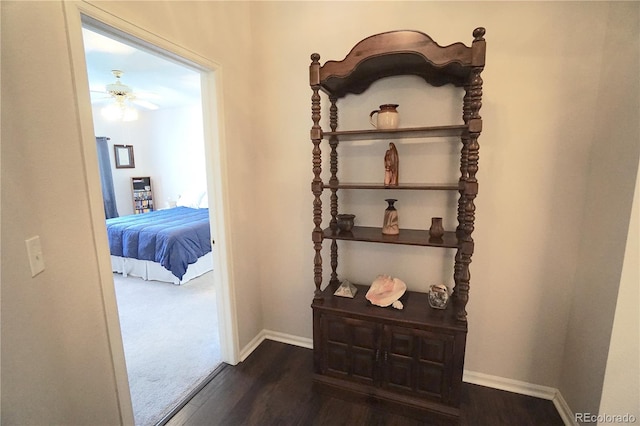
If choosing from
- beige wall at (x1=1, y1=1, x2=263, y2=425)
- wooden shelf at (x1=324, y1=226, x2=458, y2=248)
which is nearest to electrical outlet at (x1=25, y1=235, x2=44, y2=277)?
beige wall at (x1=1, y1=1, x2=263, y2=425)

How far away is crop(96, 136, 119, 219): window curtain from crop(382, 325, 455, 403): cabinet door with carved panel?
6.04m

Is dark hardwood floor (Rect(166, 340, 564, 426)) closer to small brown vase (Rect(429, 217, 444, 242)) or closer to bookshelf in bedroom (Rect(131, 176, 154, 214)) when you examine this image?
small brown vase (Rect(429, 217, 444, 242))

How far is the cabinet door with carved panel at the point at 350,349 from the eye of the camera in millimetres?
1824

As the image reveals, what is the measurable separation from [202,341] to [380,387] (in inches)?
61.4

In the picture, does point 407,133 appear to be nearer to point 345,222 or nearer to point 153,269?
point 345,222

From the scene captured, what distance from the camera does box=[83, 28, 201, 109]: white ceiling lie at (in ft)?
9.55

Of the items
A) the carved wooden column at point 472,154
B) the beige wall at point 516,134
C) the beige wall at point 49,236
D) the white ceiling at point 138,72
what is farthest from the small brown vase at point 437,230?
the white ceiling at point 138,72

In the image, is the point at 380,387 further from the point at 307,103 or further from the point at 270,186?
the point at 307,103

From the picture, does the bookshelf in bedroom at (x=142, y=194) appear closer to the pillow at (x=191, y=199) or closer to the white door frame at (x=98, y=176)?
the pillow at (x=191, y=199)

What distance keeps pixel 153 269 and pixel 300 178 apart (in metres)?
2.77

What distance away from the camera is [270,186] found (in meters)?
2.38

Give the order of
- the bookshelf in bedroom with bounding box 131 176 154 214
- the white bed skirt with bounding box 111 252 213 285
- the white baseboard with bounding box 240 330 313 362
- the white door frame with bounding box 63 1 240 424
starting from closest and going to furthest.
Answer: the white door frame with bounding box 63 1 240 424 < the white baseboard with bounding box 240 330 313 362 < the white bed skirt with bounding box 111 252 213 285 < the bookshelf in bedroom with bounding box 131 176 154 214

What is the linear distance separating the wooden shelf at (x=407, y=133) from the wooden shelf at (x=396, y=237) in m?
0.63

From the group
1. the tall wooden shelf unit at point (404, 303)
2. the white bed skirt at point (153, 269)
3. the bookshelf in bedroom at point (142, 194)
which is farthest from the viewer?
the bookshelf in bedroom at point (142, 194)
